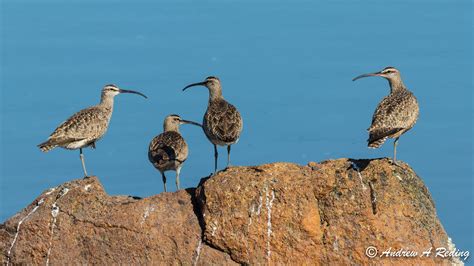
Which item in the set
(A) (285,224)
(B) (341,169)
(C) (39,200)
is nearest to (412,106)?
(B) (341,169)

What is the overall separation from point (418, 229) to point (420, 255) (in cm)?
40

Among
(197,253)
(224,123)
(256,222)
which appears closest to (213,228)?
(197,253)

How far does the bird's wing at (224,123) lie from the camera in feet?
58.0

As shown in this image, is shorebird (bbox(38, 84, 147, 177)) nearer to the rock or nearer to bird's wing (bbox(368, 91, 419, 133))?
the rock

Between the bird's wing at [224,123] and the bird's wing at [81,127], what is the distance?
2.28 metres

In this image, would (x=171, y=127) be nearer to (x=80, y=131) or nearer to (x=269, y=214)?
(x=80, y=131)

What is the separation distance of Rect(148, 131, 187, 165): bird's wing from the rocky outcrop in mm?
3588

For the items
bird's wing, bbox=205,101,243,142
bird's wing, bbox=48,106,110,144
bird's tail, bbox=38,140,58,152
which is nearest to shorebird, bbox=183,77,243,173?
bird's wing, bbox=205,101,243,142

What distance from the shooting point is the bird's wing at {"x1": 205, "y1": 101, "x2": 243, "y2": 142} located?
1769 centimetres

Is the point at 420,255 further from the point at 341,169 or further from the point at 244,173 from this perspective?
the point at 244,173

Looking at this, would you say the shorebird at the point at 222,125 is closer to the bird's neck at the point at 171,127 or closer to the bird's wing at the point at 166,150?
the bird's wing at the point at 166,150

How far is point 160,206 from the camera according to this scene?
48.5 feet

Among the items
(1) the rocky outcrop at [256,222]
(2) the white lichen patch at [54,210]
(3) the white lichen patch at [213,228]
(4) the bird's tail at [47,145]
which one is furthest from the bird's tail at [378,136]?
(4) the bird's tail at [47,145]

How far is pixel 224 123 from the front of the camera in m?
17.8
